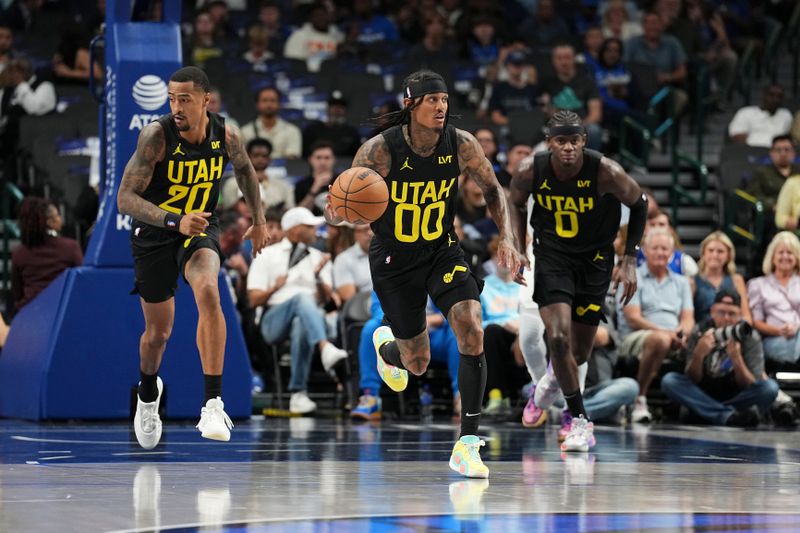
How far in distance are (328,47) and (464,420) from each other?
1241 centimetres

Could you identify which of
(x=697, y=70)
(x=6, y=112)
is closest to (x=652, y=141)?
(x=697, y=70)

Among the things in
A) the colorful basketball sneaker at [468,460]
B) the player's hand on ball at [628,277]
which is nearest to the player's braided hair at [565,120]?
the player's hand on ball at [628,277]

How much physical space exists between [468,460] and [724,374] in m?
5.53

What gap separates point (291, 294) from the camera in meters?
12.9

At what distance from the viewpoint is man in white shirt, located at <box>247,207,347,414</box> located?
495 inches

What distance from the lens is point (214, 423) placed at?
314 inches

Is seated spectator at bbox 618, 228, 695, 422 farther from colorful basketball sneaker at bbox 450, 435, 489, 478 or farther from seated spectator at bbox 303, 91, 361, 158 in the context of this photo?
colorful basketball sneaker at bbox 450, 435, 489, 478

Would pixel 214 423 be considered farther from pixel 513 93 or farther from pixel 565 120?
pixel 513 93

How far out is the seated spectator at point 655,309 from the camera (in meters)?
12.7

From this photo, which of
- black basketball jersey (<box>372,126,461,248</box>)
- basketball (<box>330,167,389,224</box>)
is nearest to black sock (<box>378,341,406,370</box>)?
black basketball jersey (<box>372,126,461,248</box>)

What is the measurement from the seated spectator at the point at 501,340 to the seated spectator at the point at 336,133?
3306 millimetres

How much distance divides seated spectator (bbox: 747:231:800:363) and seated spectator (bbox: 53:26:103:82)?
808 cm

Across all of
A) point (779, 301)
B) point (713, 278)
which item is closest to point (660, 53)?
point (713, 278)

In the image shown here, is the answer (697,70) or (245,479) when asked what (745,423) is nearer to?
(245,479)
